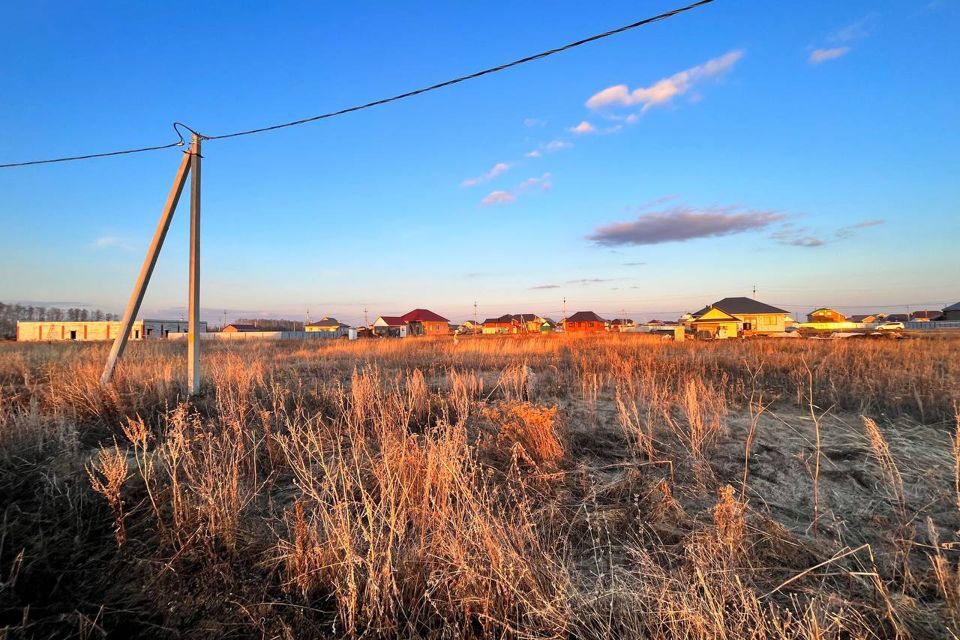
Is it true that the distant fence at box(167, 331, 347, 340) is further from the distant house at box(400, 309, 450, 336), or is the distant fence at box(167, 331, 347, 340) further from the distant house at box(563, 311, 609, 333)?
the distant house at box(563, 311, 609, 333)

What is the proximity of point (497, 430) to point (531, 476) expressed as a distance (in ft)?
4.83

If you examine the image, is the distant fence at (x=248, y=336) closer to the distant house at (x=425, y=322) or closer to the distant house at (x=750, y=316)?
the distant house at (x=425, y=322)

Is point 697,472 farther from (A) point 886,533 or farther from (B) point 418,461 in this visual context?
(B) point 418,461

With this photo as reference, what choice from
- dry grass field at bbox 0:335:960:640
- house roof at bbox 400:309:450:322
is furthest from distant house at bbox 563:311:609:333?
dry grass field at bbox 0:335:960:640

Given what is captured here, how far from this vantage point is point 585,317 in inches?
3499

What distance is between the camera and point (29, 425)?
4512 millimetres

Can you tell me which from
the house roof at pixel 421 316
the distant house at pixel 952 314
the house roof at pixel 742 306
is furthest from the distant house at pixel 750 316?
the house roof at pixel 421 316

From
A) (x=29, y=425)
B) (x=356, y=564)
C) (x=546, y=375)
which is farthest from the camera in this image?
(x=546, y=375)

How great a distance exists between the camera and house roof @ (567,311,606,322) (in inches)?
3386

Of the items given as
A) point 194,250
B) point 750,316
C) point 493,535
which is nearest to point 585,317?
point 750,316

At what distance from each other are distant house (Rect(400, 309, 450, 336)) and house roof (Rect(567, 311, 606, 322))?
25.5 meters

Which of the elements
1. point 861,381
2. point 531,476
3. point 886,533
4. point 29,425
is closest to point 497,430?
point 531,476

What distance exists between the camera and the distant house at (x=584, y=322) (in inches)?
3066

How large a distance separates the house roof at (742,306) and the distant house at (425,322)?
45.2 meters
